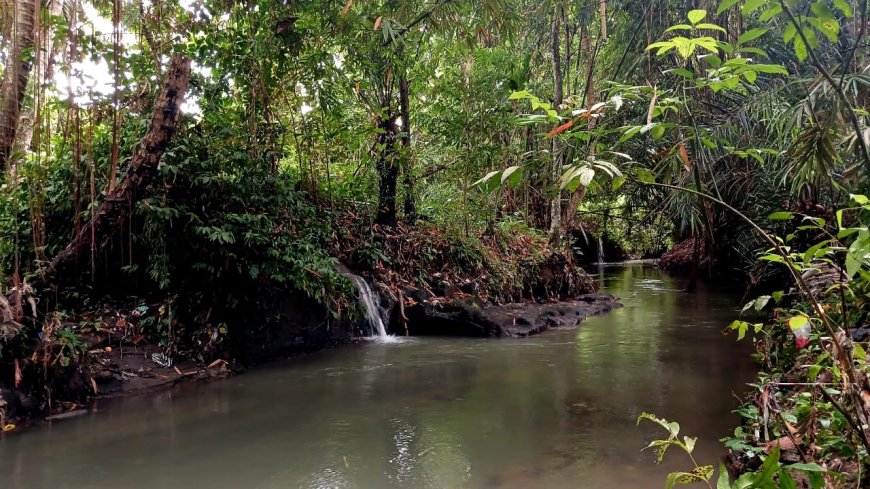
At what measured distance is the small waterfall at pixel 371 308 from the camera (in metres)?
7.45

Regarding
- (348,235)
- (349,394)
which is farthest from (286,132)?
(349,394)

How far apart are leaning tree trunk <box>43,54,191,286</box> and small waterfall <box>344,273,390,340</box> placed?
2.86m

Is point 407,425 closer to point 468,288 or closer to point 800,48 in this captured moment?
point 800,48

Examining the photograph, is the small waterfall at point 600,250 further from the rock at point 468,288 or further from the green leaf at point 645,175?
the green leaf at point 645,175

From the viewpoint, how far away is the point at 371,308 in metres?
7.59

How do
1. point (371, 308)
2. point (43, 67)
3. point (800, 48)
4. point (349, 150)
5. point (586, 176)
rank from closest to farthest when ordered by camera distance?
1. point (586, 176)
2. point (800, 48)
3. point (43, 67)
4. point (371, 308)
5. point (349, 150)

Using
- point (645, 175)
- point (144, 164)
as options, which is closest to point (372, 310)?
point (144, 164)

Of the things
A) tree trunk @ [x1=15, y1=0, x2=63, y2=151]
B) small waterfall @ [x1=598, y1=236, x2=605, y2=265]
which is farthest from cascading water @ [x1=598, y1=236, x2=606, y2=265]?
tree trunk @ [x1=15, y1=0, x2=63, y2=151]

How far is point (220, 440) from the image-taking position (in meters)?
3.79

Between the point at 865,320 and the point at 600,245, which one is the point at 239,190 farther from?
the point at 600,245

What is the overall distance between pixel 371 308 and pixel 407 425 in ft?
11.8

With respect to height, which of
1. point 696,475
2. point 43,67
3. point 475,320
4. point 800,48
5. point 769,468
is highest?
point 43,67

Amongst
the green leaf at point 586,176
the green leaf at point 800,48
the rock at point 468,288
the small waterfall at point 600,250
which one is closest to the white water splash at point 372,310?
the rock at point 468,288

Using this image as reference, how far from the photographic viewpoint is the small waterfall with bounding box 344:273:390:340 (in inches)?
293
